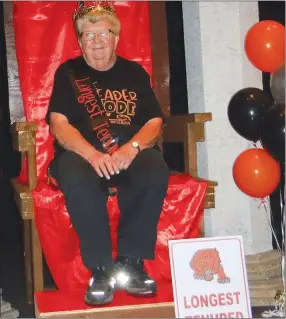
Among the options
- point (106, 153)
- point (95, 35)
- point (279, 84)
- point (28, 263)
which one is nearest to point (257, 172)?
point (279, 84)

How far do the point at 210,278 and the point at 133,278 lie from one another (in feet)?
1.08

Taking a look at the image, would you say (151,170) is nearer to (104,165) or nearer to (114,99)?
(104,165)

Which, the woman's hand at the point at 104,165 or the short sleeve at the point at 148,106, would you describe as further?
the short sleeve at the point at 148,106

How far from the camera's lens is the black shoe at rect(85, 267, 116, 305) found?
72.4 inches

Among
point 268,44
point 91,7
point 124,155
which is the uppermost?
point 91,7

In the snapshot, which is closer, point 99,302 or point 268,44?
point 99,302

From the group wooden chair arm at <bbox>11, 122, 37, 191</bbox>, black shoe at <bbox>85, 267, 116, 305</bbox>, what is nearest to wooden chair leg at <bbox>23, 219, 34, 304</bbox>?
wooden chair arm at <bbox>11, 122, 37, 191</bbox>

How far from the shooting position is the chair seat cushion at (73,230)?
6.78ft

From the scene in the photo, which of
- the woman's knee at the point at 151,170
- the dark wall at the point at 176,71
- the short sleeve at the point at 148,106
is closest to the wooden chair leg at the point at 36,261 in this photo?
the woman's knee at the point at 151,170

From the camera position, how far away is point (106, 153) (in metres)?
2.04

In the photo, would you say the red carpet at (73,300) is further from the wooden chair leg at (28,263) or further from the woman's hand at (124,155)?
the woman's hand at (124,155)

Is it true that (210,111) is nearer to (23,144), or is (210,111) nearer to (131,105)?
(131,105)

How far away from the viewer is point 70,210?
1933 mm

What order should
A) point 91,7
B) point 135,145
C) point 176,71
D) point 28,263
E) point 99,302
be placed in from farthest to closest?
point 176,71
point 28,263
point 91,7
point 135,145
point 99,302
